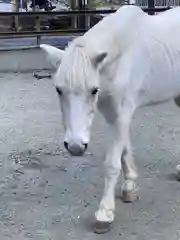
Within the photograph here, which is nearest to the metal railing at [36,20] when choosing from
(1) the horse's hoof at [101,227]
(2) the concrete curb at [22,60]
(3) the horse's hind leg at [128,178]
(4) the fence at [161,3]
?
(2) the concrete curb at [22,60]

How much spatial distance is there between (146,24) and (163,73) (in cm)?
34

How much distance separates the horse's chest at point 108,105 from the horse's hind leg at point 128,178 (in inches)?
18.2

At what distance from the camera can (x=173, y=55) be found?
12.6 ft

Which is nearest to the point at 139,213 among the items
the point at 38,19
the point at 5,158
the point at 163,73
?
the point at 163,73

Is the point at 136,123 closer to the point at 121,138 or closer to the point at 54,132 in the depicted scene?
the point at 54,132

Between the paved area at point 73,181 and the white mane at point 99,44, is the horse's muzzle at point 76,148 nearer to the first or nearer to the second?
the white mane at point 99,44

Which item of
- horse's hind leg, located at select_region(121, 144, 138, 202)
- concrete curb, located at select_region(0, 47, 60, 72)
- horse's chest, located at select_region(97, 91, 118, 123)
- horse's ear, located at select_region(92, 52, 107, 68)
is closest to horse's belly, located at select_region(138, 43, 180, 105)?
horse's chest, located at select_region(97, 91, 118, 123)

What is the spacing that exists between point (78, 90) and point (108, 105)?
471 mm

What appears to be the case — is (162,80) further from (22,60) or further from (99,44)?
(22,60)

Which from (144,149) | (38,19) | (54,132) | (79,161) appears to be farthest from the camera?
(38,19)

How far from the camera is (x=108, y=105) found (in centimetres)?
343

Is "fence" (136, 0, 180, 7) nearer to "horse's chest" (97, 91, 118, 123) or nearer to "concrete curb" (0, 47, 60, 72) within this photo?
"concrete curb" (0, 47, 60, 72)

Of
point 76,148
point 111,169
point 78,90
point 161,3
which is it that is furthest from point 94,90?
point 161,3

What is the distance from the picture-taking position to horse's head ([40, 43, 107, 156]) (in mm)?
2977
